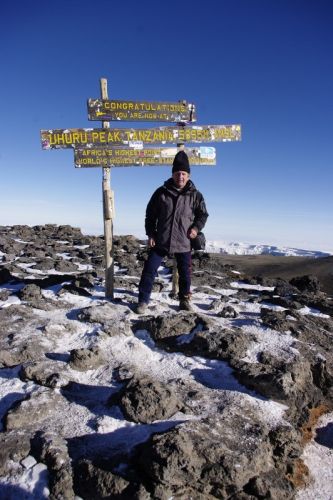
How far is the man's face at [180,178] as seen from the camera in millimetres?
6418

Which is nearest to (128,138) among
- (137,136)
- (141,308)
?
(137,136)

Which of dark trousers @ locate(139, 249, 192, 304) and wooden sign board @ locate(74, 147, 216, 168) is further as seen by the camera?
wooden sign board @ locate(74, 147, 216, 168)

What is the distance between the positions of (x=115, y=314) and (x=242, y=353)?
7.34ft

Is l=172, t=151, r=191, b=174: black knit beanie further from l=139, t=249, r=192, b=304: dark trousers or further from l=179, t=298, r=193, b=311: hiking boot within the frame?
l=179, t=298, r=193, b=311: hiking boot

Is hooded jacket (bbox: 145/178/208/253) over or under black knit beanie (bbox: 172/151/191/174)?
under

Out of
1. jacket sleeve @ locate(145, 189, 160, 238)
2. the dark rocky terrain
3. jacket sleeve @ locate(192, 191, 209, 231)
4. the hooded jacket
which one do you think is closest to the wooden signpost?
jacket sleeve @ locate(145, 189, 160, 238)

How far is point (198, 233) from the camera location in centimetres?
672

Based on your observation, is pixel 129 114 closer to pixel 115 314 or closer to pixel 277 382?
pixel 115 314

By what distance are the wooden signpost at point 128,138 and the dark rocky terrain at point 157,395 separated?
1.72 metres

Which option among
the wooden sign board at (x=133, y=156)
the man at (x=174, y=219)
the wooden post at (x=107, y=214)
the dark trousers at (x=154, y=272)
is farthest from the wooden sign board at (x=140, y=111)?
the dark trousers at (x=154, y=272)

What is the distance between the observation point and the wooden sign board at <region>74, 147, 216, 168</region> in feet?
23.2

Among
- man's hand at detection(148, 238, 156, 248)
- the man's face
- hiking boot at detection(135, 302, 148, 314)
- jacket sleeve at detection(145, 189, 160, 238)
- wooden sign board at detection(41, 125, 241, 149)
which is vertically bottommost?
hiking boot at detection(135, 302, 148, 314)

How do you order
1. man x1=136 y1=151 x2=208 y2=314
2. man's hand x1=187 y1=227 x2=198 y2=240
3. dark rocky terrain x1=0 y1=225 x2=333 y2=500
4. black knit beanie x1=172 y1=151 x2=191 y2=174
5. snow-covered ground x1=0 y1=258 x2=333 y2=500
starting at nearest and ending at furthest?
dark rocky terrain x1=0 y1=225 x2=333 y2=500, snow-covered ground x1=0 y1=258 x2=333 y2=500, black knit beanie x1=172 y1=151 x2=191 y2=174, man x1=136 y1=151 x2=208 y2=314, man's hand x1=187 y1=227 x2=198 y2=240

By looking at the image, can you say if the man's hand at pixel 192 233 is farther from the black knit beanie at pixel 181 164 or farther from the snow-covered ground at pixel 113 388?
the snow-covered ground at pixel 113 388
